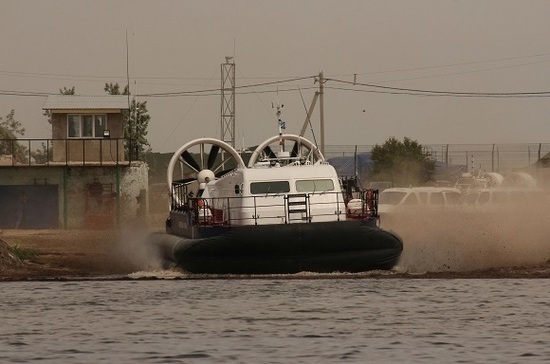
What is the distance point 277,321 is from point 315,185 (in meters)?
7.35

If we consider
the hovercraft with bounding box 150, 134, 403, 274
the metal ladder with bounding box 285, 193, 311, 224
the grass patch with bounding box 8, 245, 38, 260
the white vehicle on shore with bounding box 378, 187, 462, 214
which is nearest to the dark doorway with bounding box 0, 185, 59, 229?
the white vehicle on shore with bounding box 378, 187, 462, 214

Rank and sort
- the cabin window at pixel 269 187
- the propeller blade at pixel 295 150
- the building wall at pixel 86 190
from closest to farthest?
the cabin window at pixel 269 187
the propeller blade at pixel 295 150
the building wall at pixel 86 190

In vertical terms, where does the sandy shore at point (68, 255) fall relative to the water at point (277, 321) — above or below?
above

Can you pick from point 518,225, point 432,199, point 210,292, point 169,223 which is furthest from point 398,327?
point 432,199

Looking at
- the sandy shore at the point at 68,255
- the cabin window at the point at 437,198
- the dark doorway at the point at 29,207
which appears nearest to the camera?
the sandy shore at the point at 68,255

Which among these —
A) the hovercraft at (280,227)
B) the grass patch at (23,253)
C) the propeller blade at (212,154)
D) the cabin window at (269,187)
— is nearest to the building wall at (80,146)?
the grass patch at (23,253)

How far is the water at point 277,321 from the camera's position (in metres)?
16.1

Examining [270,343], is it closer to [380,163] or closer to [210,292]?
[210,292]

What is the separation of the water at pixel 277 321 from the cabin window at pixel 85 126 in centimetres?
2150

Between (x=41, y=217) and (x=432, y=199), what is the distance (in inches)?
595

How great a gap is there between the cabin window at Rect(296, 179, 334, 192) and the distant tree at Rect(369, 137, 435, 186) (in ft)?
110

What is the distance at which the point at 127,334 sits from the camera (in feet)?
58.5

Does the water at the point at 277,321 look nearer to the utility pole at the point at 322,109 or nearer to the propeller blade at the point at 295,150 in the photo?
the propeller blade at the point at 295,150

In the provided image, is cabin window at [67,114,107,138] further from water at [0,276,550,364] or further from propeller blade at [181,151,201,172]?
water at [0,276,550,364]
